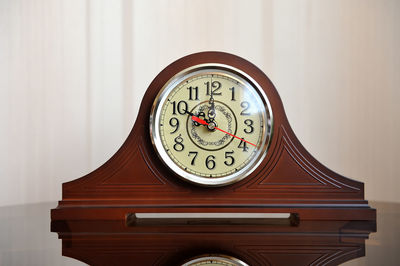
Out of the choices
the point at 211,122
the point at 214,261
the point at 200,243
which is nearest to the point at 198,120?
the point at 211,122

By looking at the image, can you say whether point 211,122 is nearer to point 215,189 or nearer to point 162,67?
point 215,189

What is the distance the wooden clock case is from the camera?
1.40m

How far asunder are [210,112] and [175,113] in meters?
0.12

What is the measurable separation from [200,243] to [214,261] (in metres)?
0.19

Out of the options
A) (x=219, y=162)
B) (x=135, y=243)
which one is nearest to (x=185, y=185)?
(x=219, y=162)

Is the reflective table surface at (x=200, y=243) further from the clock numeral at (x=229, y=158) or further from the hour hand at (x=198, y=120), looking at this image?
the hour hand at (x=198, y=120)

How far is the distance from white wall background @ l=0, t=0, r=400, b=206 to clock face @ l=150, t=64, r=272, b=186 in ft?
3.07

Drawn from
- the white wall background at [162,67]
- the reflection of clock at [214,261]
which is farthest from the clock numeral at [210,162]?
the white wall background at [162,67]

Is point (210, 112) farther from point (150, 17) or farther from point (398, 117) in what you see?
point (398, 117)

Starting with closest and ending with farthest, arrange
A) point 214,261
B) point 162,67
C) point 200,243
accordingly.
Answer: point 214,261
point 200,243
point 162,67

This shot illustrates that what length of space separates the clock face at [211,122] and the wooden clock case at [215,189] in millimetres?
36

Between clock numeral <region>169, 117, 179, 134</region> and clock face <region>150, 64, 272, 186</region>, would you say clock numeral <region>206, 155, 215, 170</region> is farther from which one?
clock numeral <region>169, 117, 179, 134</region>

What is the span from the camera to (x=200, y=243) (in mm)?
1112

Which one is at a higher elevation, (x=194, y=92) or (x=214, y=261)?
(x=194, y=92)
